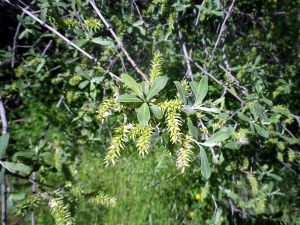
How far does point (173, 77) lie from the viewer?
305 centimetres

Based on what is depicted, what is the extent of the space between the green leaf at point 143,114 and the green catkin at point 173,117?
66mm

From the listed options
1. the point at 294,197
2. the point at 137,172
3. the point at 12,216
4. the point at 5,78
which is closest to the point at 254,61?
the point at 294,197

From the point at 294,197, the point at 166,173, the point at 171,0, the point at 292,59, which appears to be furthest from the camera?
the point at 292,59

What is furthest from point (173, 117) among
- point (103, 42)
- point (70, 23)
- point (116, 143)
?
point (70, 23)

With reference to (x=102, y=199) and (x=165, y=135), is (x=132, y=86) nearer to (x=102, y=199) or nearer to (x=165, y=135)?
(x=165, y=135)

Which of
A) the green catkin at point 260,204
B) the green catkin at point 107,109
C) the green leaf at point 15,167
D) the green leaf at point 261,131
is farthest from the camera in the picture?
the green catkin at point 260,204

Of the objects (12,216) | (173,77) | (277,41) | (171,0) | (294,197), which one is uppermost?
(171,0)

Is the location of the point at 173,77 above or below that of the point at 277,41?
above

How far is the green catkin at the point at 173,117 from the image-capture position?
3.36 ft

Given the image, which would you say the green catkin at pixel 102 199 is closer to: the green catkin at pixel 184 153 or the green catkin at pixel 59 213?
the green catkin at pixel 59 213

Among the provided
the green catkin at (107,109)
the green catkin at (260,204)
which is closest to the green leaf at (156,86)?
the green catkin at (107,109)

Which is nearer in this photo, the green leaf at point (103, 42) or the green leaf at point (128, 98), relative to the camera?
the green leaf at point (128, 98)

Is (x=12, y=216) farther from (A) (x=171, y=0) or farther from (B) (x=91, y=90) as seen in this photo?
(A) (x=171, y=0)

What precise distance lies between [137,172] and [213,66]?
111cm
